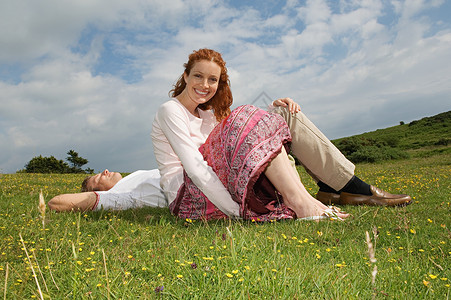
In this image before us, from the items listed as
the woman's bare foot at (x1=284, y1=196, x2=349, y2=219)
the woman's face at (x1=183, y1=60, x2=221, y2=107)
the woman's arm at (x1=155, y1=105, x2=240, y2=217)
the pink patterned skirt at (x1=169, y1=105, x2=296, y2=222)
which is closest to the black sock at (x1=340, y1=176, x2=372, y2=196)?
the woman's bare foot at (x1=284, y1=196, x2=349, y2=219)

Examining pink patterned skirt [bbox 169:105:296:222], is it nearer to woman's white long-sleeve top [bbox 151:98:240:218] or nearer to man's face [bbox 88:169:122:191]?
woman's white long-sleeve top [bbox 151:98:240:218]

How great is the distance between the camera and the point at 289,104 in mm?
4543

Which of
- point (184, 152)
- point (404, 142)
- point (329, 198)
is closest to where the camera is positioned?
point (184, 152)

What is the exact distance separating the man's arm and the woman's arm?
1.99m

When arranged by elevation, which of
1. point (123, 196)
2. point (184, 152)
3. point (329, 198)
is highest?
point (184, 152)

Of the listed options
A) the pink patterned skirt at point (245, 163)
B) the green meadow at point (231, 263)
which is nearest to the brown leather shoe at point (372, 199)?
the green meadow at point (231, 263)

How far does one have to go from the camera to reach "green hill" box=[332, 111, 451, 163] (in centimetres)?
3012

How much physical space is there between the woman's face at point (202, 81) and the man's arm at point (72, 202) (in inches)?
90.5

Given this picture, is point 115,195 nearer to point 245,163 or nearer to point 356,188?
point 245,163

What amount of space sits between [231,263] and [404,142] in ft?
157

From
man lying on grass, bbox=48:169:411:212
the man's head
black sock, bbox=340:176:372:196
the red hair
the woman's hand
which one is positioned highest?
the red hair

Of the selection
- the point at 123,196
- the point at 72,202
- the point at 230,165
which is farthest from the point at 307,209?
the point at 72,202

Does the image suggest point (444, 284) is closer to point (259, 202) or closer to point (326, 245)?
point (326, 245)

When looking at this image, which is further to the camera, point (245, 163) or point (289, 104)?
point (289, 104)
